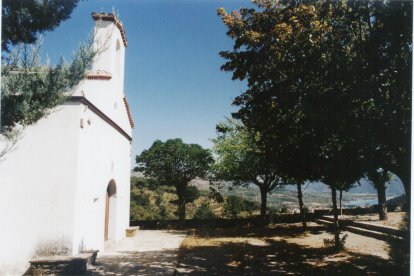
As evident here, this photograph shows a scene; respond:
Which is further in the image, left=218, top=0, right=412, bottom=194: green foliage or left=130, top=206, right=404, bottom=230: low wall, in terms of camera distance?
left=130, top=206, right=404, bottom=230: low wall

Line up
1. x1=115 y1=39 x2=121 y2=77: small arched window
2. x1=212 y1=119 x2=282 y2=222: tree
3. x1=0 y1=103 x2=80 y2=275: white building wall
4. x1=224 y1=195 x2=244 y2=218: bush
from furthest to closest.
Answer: x1=224 y1=195 x2=244 y2=218: bush
x1=212 y1=119 x2=282 y2=222: tree
x1=115 y1=39 x2=121 y2=77: small arched window
x1=0 y1=103 x2=80 y2=275: white building wall

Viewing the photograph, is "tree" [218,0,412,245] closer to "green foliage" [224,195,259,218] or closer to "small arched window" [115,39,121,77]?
"small arched window" [115,39,121,77]

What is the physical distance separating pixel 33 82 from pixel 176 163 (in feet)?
75.3

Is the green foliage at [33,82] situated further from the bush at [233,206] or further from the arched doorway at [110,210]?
the bush at [233,206]

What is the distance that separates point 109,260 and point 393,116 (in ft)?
34.7

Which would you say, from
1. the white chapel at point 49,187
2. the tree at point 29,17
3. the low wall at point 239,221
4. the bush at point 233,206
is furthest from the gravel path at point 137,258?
the bush at point 233,206

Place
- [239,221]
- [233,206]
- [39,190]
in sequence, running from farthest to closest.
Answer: [233,206] → [239,221] → [39,190]

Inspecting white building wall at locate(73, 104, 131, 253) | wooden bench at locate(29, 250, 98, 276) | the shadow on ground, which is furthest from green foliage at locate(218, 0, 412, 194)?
wooden bench at locate(29, 250, 98, 276)

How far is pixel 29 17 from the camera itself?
6.75m

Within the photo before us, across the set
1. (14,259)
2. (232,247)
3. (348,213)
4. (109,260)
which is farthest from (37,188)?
(348,213)

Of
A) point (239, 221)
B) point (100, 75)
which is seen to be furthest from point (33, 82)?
point (239, 221)

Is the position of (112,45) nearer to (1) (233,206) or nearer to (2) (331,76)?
(2) (331,76)

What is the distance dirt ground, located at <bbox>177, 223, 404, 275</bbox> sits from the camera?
1035 centimetres

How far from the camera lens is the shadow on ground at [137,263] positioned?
10.4 m
